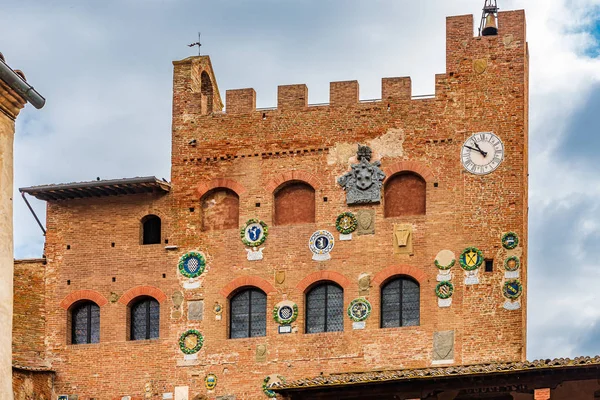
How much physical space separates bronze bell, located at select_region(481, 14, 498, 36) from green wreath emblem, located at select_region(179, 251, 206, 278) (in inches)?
362

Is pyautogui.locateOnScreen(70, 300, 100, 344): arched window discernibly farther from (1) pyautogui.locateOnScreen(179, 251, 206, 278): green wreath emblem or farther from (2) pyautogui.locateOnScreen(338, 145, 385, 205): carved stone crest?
(2) pyautogui.locateOnScreen(338, 145, 385, 205): carved stone crest

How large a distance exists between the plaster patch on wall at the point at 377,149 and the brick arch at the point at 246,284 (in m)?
3.46

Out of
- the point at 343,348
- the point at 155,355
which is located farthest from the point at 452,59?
the point at 155,355

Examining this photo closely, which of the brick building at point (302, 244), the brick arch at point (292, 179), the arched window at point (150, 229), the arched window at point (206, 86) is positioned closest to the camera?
the brick building at point (302, 244)

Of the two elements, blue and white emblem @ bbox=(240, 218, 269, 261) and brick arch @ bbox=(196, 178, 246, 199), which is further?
brick arch @ bbox=(196, 178, 246, 199)

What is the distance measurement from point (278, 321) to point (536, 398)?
8.90 metres

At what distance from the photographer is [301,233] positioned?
42688 millimetres

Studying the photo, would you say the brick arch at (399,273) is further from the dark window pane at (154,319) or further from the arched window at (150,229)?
the arched window at (150,229)

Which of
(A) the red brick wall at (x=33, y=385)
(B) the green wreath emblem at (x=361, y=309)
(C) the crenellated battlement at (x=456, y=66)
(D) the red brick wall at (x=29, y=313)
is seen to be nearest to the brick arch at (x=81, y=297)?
(D) the red brick wall at (x=29, y=313)

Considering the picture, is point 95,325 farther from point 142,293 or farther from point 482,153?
point 482,153

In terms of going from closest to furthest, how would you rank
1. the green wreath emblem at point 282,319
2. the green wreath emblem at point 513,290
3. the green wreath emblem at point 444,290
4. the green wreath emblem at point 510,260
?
the green wreath emblem at point 513,290, the green wreath emblem at point 510,260, the green wreath emblem at point 444,290, the green wreath emblem at point 282,319

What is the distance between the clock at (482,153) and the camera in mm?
41969

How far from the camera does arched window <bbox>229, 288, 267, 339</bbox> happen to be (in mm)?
42625

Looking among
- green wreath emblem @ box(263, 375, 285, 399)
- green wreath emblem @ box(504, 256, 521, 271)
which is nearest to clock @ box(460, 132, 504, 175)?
green wreath emblem @ box(504, 256, 521, 271)
